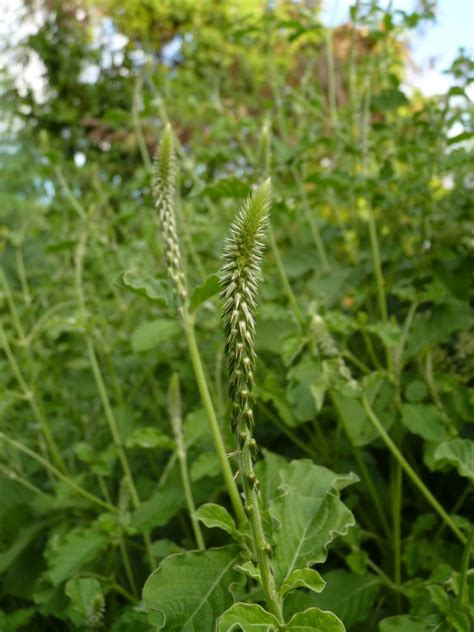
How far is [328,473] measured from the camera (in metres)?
1.34

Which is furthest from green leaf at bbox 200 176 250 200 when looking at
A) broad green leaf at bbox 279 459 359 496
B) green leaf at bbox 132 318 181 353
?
broad green leaf at bbox 279 459 359 496

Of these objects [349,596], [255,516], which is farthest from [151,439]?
[255,516]

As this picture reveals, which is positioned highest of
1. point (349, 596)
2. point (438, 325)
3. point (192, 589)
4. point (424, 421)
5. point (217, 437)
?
point (438, 325)

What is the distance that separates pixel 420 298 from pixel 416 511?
0.71m

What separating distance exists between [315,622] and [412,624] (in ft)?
1.47

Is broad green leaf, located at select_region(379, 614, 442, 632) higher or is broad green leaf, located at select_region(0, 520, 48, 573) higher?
broad green leaf, located at select_region(0, 520, 48, 573)

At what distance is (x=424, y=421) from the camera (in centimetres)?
179

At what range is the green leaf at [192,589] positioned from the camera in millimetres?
1159

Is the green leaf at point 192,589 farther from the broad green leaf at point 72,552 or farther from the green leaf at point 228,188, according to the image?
the green leaf at point 228,188

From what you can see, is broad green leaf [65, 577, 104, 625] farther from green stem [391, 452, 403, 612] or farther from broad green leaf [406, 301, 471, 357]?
broad green leaf [406, 301, 471, 357]

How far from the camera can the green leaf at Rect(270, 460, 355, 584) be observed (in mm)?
Result: 1170

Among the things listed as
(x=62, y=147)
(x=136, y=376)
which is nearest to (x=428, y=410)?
(x=136, y=376)

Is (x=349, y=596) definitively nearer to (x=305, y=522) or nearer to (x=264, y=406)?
(x=305, y=522)

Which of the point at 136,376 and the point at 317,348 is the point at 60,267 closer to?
the point at 136,376
